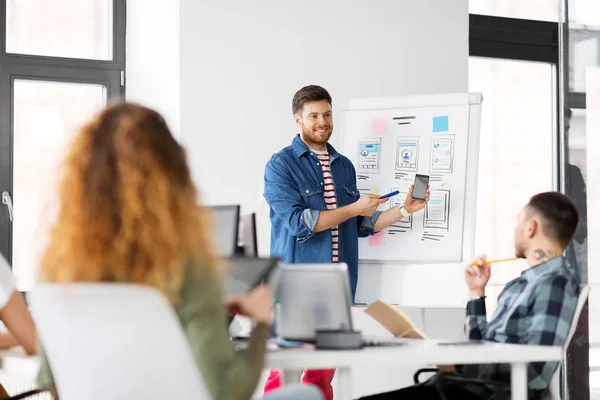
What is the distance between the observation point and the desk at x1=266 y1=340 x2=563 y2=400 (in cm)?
209

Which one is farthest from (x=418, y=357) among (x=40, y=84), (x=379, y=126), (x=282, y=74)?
(x=40, y=84)

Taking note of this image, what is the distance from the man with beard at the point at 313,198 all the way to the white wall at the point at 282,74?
19.8 inches

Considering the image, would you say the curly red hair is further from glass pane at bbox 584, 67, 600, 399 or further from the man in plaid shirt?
glass pane at bbox 584, 67, 600, 399

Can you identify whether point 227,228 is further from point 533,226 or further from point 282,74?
point 282,74

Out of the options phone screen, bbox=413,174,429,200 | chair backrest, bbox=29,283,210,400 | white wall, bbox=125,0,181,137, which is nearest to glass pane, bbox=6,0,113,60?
white wall, bbox=125,0,181,137

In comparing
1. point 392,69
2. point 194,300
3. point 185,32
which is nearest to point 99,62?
point 185,32

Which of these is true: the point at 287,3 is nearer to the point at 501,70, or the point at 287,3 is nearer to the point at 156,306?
the point at 501,70

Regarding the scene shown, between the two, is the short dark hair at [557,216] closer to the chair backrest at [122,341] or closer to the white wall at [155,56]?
the chair backrest at [122,341]

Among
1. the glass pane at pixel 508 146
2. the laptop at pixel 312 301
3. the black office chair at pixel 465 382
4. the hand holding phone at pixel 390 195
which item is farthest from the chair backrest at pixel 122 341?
the glass pane at pixel 508 146

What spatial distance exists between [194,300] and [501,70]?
4285 mm

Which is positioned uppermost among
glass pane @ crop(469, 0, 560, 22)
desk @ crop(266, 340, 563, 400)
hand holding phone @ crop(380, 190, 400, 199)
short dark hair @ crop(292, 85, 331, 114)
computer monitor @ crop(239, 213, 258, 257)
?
glass pane @ crop(469, 0, 560, 22)

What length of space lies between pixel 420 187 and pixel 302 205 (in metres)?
0.60

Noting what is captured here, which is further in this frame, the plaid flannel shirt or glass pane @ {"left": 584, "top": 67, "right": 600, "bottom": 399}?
glass pane @ {"left": 584, "top": 67, "right": 600, "bottom": 399}

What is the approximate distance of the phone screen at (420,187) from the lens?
4145 mm
